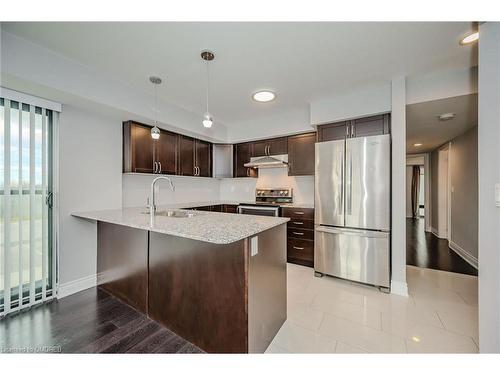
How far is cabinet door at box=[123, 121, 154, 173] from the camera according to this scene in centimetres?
278

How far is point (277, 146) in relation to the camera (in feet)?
12.3

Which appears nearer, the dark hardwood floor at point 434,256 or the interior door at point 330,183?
the interior door at point 330,183

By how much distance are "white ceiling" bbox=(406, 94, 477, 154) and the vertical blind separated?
4188mm

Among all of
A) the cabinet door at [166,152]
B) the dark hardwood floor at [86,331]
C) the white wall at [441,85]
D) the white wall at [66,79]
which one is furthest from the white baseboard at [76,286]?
the white wall at [441,85]

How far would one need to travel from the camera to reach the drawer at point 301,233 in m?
3.15

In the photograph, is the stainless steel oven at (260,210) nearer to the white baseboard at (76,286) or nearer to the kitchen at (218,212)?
the kitchen at (218,212)

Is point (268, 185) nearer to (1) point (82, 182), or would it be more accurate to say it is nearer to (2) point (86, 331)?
(1) point (82, 182)

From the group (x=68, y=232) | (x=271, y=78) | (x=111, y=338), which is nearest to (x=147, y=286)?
(x=111, y=338)

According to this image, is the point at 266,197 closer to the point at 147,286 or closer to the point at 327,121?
the point at 327,121

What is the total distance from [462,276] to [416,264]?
0.52m

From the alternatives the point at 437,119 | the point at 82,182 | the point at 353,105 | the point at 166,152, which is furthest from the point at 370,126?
the point at 82,182

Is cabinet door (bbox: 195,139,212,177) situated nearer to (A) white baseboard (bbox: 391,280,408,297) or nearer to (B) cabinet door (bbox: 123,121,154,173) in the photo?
(B) cabinet door (bbox: 123,121,154,173)

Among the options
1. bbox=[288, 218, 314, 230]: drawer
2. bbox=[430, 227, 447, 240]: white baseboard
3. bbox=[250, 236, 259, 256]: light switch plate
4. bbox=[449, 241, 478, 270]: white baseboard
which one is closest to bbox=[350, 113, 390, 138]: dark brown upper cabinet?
bbox=[288, 218, 314, 230]: drawer

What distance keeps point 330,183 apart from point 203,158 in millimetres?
2357
